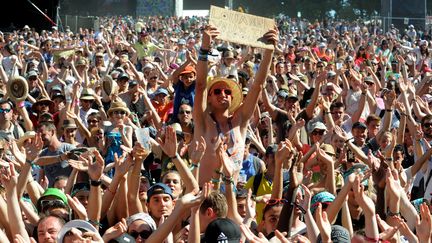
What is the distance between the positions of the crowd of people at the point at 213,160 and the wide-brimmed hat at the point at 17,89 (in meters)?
0.02

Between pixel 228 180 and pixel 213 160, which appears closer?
pixel 228 180

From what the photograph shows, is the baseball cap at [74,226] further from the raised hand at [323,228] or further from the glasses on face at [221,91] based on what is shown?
the glasses on face at [221,91]

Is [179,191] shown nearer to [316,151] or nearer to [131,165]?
[131,165]

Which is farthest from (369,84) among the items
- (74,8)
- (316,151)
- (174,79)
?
(74,8)

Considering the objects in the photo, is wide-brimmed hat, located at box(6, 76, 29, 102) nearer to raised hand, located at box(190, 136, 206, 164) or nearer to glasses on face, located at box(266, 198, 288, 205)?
raised hand, located at box(190, 136, 206, 164)

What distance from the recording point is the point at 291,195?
7.48 metres

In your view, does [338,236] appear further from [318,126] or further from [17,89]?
[17,89]

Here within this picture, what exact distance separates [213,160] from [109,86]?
19.2ft

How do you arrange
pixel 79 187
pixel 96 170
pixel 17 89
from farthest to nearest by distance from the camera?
pixel 17 89 < pixel 79 187 < pixel 96 170

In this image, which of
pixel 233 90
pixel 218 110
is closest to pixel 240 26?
pixel 233 90

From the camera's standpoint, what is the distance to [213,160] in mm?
8086

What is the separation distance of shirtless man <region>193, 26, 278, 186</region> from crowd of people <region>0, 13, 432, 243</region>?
10mm

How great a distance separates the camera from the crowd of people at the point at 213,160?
265 inches

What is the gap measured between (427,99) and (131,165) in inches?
271
